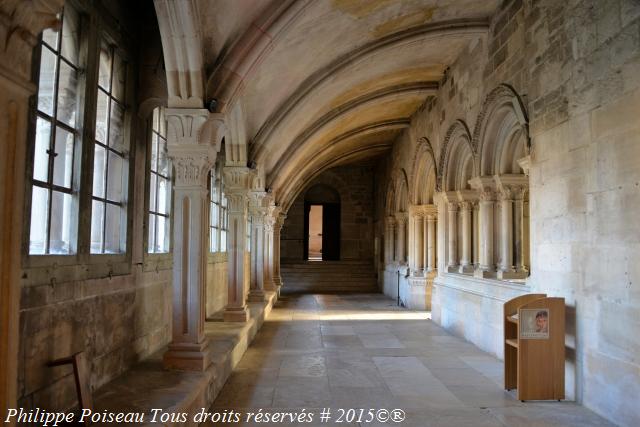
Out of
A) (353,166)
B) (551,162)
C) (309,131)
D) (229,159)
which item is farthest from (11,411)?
(353,166)

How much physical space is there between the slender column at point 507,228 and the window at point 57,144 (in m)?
4.71

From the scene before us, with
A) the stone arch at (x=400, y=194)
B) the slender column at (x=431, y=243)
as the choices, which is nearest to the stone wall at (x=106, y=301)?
the slender column at (x=431, y=243)

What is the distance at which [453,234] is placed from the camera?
816cm

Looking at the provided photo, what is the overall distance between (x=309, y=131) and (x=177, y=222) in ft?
18.6

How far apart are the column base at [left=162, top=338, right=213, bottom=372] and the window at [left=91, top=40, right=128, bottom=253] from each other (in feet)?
2.85

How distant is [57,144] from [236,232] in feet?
12.8

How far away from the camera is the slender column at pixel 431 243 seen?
34.7 ft

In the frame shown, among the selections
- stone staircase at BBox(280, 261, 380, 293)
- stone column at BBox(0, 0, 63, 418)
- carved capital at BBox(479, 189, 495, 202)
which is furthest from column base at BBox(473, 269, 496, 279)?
stone staircase at BBox(280, 261, 380, 293)

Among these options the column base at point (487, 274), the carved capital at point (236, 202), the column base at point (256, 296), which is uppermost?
the carved capital at point (236, 202)

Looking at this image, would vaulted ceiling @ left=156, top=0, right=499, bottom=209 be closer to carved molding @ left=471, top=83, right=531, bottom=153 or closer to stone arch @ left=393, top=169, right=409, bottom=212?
carved molding @ left=471, top=83, right=531, bottom=153

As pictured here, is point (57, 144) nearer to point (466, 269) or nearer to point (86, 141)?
→ point (86, 141)

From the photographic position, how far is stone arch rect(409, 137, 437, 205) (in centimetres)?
1023

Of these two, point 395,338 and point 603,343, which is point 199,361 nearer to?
point 603,343

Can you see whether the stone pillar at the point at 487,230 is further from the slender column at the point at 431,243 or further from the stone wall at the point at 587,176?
the slender column at the point at 431,243
